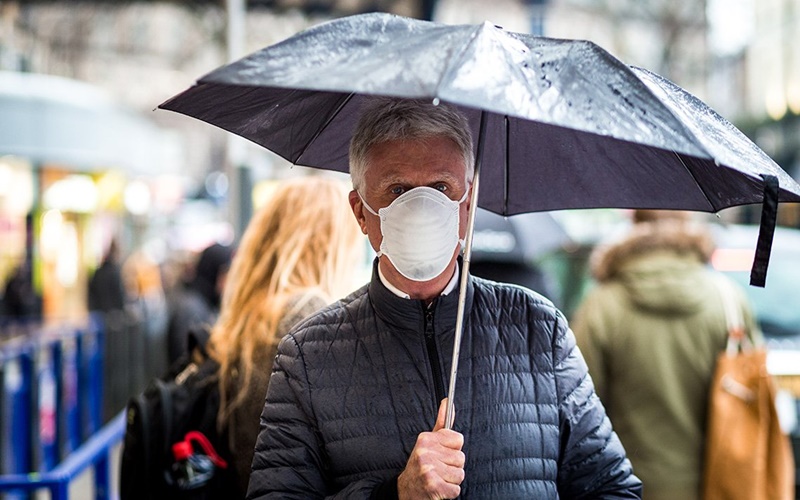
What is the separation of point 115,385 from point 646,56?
23567 millimetres

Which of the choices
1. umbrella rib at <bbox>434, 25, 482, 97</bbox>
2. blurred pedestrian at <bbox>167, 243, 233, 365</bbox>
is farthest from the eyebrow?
blurred pedestrian at <bbox>167, 243, 233, 365</bbox>

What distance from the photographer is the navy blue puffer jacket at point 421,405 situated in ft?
7.19

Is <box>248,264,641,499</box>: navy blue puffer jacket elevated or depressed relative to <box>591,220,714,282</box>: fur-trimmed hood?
depressed

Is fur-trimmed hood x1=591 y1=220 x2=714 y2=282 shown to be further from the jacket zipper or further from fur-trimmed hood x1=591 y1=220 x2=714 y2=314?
the jacket zipper

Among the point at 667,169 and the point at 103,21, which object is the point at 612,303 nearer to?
the point at 667,169

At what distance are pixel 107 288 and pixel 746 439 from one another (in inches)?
577

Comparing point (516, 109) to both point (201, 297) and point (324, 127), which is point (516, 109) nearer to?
point (324, 127)

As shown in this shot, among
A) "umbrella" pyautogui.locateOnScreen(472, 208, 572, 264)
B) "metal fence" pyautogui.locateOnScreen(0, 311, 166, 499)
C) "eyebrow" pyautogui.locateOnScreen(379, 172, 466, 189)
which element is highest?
"eyebrow" pyautogui.locateOnScreen(379, 172, 466, 189)

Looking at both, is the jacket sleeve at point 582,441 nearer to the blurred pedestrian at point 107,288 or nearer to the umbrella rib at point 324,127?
the umbrella rib at point 324,127

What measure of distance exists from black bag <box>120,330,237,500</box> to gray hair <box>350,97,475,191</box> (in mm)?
1263

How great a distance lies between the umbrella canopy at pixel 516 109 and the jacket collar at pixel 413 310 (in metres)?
0.48

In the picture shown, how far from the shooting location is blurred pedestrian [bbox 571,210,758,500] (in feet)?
13.9

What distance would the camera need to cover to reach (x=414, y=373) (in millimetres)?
2227

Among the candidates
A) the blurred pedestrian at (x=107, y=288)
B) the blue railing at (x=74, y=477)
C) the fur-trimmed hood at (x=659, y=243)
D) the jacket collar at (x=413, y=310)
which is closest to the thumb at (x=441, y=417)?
the jacket collar at (x=413, y=310)
